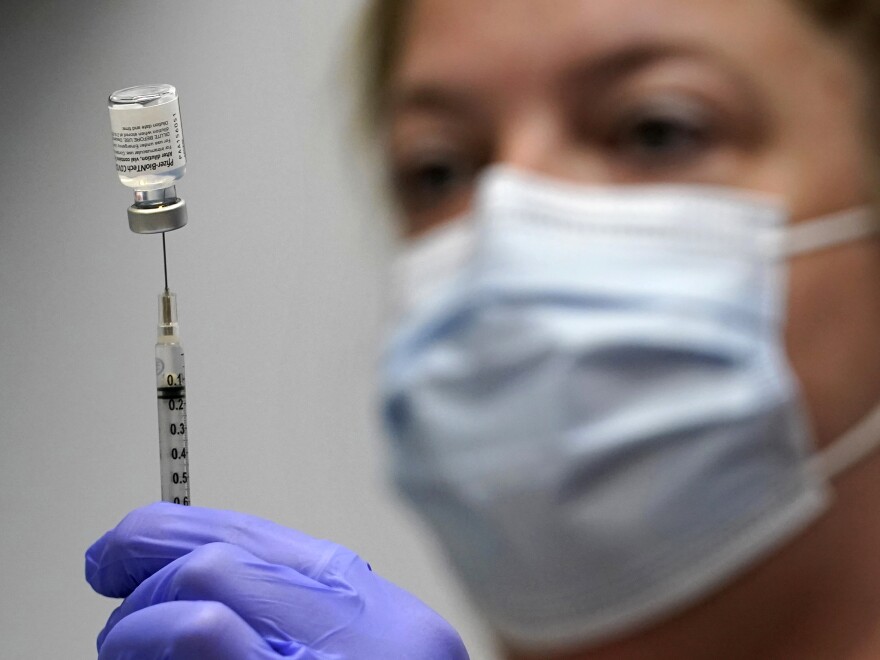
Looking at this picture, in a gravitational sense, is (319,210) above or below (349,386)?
above

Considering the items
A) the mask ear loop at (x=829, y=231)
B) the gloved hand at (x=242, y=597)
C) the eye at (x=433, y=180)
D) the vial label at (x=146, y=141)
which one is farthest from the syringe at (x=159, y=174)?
the mask ear loop at (x=829, y=231)

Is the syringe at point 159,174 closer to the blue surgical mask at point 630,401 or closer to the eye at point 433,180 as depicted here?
the eye at point 433,180

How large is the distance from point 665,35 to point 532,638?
45 cm

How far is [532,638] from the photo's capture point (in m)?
0.88

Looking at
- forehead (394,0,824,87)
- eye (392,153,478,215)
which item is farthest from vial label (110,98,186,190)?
forehead (394,0,824,87)

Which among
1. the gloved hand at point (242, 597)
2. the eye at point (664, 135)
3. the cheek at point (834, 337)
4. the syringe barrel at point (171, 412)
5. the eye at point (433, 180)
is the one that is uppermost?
the eye at point (664, 135)

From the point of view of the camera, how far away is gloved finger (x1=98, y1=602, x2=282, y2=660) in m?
1.03

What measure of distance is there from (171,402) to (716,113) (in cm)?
64

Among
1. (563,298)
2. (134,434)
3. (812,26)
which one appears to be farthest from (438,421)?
(134,434)

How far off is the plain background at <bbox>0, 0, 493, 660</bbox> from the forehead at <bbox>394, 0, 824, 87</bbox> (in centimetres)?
75

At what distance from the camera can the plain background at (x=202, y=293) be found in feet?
5.83

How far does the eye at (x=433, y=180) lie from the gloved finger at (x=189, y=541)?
0.37 meters

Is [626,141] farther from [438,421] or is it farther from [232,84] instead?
[232,84]

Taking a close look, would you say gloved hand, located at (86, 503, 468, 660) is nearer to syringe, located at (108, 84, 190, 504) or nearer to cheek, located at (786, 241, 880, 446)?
syringe, located at (108, 84, 190, 504)
